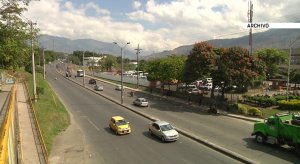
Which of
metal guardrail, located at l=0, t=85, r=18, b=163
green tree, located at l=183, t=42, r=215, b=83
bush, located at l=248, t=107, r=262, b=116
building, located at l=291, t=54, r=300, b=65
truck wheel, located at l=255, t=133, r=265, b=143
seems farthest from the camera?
building, located at l=291, t=54, r=300, b=65

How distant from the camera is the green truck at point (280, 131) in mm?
24823

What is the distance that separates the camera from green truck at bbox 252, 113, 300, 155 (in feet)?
81.4

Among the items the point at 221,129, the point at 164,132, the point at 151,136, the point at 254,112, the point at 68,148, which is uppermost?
the point at 254,112

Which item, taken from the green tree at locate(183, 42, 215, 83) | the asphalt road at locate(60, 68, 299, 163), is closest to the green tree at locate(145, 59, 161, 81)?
the asphalt road at locate(60, 68, 299, 163)

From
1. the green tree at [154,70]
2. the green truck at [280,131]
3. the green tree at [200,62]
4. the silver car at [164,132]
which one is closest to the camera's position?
the green truck at [280,131]

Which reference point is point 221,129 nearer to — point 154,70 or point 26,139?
point 26,139

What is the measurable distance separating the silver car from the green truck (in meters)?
7.08

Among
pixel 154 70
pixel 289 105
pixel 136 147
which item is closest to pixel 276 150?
pixel 136 147

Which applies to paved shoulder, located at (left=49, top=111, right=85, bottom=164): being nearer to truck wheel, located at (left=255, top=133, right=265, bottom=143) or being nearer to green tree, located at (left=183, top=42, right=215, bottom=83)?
truck wheel, located at (left=255, top=133, right=265, bottom=143)

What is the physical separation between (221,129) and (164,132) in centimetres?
801

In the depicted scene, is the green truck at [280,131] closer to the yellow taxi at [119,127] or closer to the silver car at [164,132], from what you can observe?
the silver car at [164,132]

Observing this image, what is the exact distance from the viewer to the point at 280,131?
2644 centimetres

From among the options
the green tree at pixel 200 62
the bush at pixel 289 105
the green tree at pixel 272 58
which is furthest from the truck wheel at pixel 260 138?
the green tree at pixel 272 58

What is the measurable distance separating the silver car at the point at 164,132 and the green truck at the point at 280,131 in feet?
23.2
